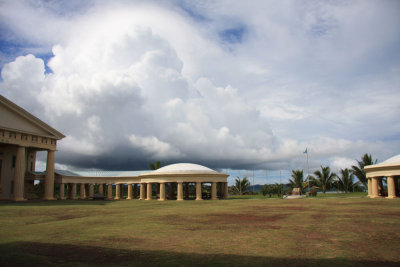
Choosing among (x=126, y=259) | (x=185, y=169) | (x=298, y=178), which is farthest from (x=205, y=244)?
(x=298, y=178)

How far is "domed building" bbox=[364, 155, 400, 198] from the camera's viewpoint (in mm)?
38156

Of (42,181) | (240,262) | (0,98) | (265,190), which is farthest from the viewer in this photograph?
(265,190)

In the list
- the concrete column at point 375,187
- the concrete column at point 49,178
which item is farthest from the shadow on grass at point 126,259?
the concrete column at point 49,178

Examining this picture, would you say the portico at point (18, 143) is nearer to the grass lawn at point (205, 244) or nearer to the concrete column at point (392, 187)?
the grass lawn at point (205, 244)

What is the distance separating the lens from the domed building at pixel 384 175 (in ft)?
125

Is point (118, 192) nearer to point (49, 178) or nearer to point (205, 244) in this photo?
point (49, 178)

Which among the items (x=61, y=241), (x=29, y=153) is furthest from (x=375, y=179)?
(x=29, y=153)

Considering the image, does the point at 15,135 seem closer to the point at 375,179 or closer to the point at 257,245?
the point at 257,245

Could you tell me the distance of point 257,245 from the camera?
10.9m

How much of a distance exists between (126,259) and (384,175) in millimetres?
40064

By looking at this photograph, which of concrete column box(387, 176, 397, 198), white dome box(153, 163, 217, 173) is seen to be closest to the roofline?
white dome box(153, 163, 217, 173)

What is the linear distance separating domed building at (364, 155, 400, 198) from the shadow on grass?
116 feet

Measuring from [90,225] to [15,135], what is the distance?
32068 mm

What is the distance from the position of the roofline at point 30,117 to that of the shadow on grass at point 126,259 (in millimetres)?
36634
